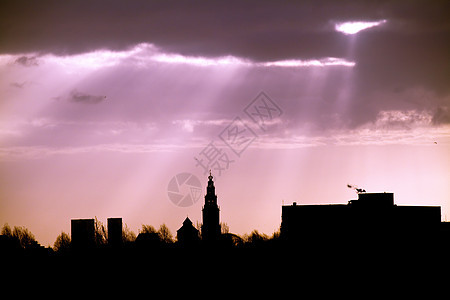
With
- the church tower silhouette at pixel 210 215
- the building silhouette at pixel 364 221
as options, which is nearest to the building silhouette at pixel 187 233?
the church tower silhouette at pixel 210 215

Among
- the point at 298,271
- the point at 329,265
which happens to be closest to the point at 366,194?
the point at 329,265

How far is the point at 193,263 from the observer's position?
4540 inches

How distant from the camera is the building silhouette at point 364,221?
146 metres

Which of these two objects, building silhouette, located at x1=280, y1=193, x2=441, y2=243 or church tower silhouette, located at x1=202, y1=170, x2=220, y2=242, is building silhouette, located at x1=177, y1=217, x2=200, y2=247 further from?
building silhouette, located at x1=280, y1=193, x2=441, y2=243

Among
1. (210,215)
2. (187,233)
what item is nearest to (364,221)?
(210,215)

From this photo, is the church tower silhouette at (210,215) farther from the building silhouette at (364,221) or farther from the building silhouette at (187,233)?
the building silhouette at (364,221)

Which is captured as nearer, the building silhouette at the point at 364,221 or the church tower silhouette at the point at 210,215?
the building silhouette at the point at 364,221

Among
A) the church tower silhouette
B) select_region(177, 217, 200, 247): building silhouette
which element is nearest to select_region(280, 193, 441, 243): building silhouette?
the church tower silhouette

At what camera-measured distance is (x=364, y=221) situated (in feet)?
494

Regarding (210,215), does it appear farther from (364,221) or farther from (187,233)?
(364,221)

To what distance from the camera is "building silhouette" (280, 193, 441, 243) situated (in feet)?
477

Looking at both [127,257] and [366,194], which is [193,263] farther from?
[366,194]

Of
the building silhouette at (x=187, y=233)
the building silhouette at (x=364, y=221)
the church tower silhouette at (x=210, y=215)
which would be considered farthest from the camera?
the building silhouette at (x=187, y=233)

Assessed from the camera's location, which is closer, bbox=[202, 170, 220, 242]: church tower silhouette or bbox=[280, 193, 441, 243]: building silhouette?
bbox=[280, 193, 441, 243]: building silhouette
